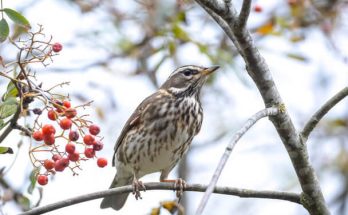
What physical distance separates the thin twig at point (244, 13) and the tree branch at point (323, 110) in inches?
30.5

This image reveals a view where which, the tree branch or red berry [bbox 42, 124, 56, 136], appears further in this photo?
the tree branch

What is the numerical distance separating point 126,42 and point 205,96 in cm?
153

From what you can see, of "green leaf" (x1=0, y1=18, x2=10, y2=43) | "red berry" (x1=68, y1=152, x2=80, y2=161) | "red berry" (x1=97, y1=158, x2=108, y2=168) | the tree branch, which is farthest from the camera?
"red berry" (x1=97, y1=158, x2=108, y2=168)

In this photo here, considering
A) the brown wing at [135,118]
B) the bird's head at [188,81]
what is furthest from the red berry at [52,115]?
the bird's head at [188,81]

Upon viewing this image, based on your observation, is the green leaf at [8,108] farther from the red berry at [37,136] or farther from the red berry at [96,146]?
the red berry at [96,146]

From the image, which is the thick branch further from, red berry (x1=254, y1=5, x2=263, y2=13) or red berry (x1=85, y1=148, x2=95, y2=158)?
red berry (x1=254, y1=5, x2=263, y2=13)

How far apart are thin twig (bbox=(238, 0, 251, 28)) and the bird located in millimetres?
2389

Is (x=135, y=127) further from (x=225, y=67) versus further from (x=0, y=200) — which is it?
(x=0, y=200)

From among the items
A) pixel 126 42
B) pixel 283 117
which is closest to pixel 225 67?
pixel 126 42

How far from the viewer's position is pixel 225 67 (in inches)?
248

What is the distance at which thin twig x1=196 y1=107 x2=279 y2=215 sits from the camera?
9.65 feet

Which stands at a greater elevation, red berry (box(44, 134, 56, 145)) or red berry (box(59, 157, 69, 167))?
red berry (box(44, 134, 56, 145))

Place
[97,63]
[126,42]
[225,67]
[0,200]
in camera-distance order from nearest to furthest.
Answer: [0,200], [225,67], [126,42], [97,63]

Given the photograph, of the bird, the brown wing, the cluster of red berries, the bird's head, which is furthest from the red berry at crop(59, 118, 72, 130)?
the bird's head
